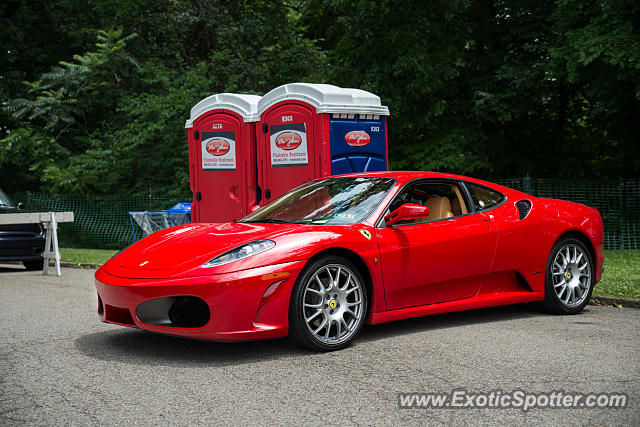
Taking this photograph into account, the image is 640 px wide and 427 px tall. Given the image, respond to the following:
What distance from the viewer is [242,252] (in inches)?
197

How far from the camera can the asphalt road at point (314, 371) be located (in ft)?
12.3

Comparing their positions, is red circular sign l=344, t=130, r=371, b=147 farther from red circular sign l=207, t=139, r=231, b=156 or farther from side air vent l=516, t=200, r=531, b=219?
side air vent l=516, t=200, r=531, b=219

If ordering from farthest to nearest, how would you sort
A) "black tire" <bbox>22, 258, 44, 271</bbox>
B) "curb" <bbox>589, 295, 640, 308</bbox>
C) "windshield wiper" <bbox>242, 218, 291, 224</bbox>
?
"black tire" <bbox>22, 258, 44, 271</bbox>
"curb" <bbox>589, 295, 640, 308</bbox>
"windshield wiper" <bbox>242, 218, 291, 224</bbox>

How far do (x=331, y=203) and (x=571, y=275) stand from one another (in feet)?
8.04

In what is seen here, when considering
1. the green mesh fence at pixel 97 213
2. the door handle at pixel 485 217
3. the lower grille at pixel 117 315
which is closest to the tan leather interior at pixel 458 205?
the door handle at pixel 485 217

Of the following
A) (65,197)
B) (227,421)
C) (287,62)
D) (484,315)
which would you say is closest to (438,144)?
(287,62)

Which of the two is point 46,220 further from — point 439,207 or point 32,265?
point 439,207

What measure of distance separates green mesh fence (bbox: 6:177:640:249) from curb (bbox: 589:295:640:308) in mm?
Result: 7773

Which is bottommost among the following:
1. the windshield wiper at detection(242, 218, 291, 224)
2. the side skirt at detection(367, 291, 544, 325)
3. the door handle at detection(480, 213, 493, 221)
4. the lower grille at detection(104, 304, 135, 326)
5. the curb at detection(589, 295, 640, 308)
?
the curb at detection(589, 295, 640, 308)

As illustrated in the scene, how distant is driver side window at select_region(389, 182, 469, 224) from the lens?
611 cm

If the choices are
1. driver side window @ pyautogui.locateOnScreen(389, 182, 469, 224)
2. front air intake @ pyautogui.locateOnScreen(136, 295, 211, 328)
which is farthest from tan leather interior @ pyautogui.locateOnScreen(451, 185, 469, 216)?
front air intake @ pyautogui.locateOnScreen(136, 295, 211, 328)

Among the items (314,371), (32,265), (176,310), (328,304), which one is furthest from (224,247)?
(32,265)

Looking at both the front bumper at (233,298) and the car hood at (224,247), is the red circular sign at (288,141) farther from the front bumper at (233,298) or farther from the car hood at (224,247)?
the front bumper at (233,298)

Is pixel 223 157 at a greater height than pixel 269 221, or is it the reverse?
pixel 223 157
